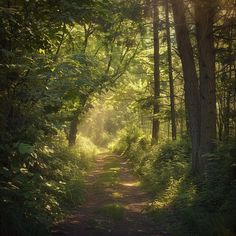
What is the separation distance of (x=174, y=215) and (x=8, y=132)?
4927mm

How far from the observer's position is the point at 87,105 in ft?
77.9

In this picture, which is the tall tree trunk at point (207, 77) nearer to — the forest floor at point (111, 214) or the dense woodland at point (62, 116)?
the dense woodland at point (62, 116)

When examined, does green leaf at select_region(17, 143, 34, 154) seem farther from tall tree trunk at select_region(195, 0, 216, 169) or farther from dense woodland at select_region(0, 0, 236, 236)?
tall tree trunk at select_region(195, 0, 216, 169)

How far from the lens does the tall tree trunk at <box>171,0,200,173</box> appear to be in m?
12.9

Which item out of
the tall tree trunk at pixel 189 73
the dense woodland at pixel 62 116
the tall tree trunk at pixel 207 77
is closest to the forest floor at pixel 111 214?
the dense woodland at pixel 62 116

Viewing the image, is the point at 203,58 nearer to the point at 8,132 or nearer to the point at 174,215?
the point at 174,215

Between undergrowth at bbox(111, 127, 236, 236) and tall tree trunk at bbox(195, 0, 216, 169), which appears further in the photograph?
tall tree trunk at bbox(195, 0, 216, 169)

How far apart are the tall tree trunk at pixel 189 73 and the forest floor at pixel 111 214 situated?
2525mm

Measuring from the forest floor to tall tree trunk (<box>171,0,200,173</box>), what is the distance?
252 cm

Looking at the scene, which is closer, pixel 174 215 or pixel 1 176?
pixel 1 176

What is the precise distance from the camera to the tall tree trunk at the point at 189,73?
12.9m

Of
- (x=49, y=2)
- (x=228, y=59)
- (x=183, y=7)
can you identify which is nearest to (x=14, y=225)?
(x=49, y=2)

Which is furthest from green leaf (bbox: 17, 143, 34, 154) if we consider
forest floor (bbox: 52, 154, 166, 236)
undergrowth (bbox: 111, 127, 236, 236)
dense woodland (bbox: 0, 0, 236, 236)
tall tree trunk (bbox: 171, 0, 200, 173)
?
tall tree trunk (bbox: 171, 0, 200, 173)

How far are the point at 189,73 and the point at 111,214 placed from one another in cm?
543
